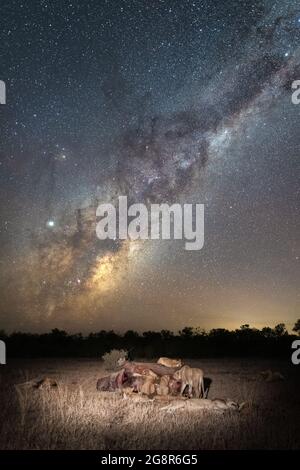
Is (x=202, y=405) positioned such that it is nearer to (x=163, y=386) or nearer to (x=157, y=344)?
(x=163, y=386)

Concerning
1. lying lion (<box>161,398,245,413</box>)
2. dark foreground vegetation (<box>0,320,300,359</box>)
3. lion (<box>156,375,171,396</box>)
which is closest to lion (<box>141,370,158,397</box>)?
lion (<box>156,375,171,396</box>)

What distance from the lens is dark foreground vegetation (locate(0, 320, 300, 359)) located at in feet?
141

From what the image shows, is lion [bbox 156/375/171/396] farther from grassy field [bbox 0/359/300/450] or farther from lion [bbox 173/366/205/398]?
grassy field [bbox 0/359/300/450]

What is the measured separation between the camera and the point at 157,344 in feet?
145

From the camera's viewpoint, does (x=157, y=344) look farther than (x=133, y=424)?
Yes

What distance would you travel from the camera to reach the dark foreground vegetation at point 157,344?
141ft

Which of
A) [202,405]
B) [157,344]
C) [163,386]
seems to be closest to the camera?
[202,405]

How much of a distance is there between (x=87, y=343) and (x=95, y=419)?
38.3m

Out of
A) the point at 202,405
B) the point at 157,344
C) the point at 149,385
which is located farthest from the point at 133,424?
the point at 157,344

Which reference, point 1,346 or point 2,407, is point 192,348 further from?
point 2,407

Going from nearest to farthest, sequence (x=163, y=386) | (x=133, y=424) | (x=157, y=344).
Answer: (x=133, y=424) < (x=163, y=386) < (x=157, y=344)

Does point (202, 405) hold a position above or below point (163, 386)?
below
